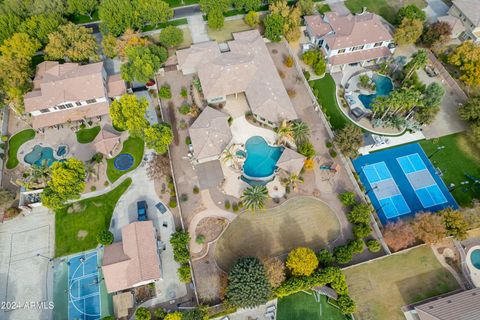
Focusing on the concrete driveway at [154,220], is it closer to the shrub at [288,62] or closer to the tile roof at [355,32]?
the shrub at [288,62]

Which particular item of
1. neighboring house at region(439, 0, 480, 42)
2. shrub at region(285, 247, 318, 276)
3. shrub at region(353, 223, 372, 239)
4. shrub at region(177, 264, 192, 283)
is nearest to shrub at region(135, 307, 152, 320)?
shrub at region(177, 264, 192, 283)

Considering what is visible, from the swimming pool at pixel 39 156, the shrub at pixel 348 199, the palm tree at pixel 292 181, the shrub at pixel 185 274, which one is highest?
the swimming pool at pixel 39 156

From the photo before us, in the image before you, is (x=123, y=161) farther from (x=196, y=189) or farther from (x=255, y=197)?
(x=255, y=197)

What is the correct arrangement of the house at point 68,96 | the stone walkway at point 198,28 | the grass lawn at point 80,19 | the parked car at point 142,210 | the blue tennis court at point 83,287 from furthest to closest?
the grass lawn at point 80,19, the stone walkway at point 198,28, the house at point 68,96, the parked car at point 142,210, the blue tennis court at point 83,287

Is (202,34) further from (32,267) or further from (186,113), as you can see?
(32,267)

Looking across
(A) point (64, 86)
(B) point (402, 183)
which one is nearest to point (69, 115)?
(A) point (64, 86)

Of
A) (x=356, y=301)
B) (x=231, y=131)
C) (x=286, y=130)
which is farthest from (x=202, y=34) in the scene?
(x=356, y=301)

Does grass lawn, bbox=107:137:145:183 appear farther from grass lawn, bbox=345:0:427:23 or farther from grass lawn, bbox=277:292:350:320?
grass lawn, bbox=345:0:427:23

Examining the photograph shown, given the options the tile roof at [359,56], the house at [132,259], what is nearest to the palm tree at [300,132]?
the tile roof at [359,56]
